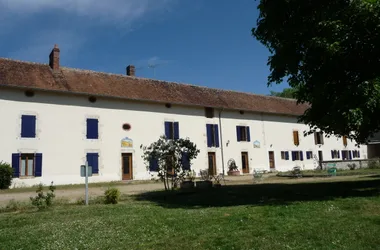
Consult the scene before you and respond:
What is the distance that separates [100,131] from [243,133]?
1164cm

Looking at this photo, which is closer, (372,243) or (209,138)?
(372,243)

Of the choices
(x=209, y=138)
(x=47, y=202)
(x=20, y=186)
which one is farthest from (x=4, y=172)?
(x=209, y=138)

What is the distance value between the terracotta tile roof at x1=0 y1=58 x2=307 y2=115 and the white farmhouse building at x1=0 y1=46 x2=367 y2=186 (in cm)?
6

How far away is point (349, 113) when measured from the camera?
8.57m

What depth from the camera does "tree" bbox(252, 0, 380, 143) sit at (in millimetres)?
8852

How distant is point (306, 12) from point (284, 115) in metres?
20.8

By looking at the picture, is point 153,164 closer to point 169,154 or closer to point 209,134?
point 169,154

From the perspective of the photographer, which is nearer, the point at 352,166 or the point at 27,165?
the point at 27,165

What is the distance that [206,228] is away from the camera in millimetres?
6035

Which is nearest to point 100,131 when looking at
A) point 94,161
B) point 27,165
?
point 94,161

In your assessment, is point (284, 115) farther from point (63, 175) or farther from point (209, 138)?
point (63, 175)

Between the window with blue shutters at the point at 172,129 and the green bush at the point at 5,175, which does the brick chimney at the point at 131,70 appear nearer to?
the window with blue shutters at the point at 172,129

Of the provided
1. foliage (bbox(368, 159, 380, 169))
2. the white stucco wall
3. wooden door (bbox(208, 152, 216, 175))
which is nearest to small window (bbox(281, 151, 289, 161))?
the white stucco wall

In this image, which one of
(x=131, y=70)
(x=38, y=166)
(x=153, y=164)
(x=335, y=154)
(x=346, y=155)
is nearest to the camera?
(x=153, y=164)
